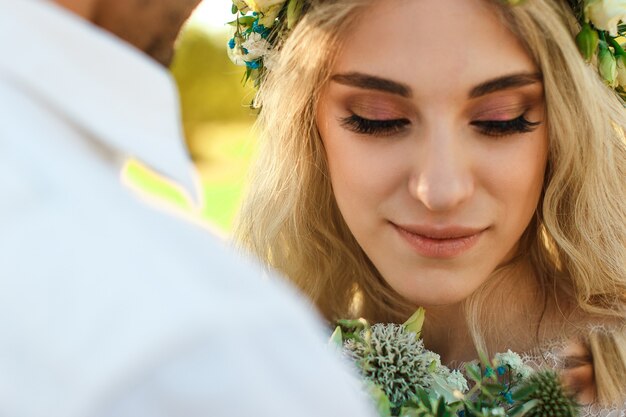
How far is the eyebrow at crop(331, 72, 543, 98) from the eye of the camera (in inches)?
78.5

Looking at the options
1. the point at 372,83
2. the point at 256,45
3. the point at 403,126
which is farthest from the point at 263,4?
the point at 403,126

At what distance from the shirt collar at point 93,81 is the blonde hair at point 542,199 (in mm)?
1283

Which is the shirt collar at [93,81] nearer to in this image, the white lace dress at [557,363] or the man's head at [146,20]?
the man's head at [146,20]

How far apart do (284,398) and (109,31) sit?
1.74 ft

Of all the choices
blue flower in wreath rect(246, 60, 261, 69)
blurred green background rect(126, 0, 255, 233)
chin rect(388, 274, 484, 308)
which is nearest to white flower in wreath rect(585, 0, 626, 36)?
chin rect(388, 274, 484, 308)

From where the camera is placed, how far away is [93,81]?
89 centimetres

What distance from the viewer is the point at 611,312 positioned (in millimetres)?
2275

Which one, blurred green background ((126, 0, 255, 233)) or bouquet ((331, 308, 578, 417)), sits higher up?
bouquet ((331, 308, 578, 417))

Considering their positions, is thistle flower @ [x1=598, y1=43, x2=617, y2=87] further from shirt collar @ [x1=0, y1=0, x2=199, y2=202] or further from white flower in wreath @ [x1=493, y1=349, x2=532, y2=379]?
shirt collar @ [x1=0, y1=0, x2=199, y2=202]

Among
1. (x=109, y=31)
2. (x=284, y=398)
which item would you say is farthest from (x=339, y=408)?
(x=109, y=31)

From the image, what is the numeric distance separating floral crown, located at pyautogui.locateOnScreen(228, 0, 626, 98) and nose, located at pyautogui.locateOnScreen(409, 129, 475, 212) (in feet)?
1.19

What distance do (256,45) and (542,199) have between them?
885 millimetres

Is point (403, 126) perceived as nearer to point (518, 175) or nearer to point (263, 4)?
point (518, 175)

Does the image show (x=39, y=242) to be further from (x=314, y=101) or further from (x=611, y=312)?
(x=611, y=312)
